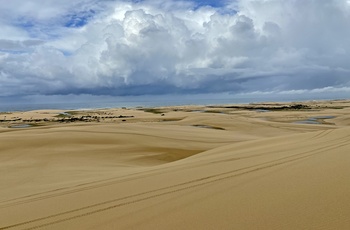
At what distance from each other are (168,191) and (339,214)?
94.2 inches

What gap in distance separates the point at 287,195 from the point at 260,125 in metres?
20.8

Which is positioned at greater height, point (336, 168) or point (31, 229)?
point (336, 168)

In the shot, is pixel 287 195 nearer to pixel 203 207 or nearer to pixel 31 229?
pixel 203 207

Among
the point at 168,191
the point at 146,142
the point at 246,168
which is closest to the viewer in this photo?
the point at 168,191

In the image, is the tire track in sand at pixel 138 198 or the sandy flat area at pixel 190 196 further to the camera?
the tire track in sand at pixel 138 198

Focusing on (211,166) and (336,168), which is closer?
(336,168)

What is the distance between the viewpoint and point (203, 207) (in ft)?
13.5

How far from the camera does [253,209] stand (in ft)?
12.7

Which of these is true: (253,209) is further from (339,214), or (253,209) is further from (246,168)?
(246,168)

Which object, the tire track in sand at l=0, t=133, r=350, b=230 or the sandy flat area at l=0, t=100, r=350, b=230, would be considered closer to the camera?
the sandy flat area at l=0, t=100, r=350, b=230

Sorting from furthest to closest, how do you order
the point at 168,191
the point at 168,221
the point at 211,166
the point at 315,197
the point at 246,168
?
the point at 211,166, the point at 246,168, the point at 168,191, the point at 315,197, the point at 168,221

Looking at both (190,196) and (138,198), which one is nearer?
(190,196)

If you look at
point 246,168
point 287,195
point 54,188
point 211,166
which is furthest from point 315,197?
point 54,188

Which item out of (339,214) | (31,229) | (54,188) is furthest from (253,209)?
(54,188)
